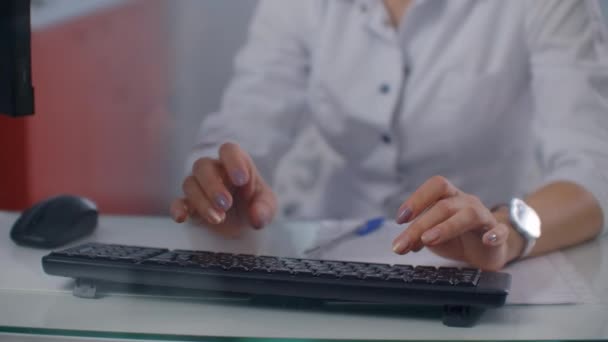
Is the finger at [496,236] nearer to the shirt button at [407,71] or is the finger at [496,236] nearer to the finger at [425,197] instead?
the finger at [425,197]

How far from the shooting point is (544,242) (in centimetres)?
65

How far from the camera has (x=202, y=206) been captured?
24.5 inches

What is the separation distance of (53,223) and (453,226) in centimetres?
35

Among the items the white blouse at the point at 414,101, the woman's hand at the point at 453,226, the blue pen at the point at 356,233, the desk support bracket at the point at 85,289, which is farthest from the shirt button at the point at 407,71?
the desk support bracket at the point at 85,289

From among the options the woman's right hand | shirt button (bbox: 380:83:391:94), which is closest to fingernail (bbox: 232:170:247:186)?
the woman's right hand

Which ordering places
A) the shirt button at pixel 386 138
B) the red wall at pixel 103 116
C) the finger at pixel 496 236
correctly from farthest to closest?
the shirt button at pixel 386 138, the red wall at pixel 103 116, the finger at pixel 496 236

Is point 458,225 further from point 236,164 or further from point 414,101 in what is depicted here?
point 414,101

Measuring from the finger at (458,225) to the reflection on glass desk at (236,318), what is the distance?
6cm

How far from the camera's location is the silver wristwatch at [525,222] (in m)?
0.62

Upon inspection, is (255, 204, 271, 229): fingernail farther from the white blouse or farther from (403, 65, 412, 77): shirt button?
(403, 65, 412, 77): shirt button

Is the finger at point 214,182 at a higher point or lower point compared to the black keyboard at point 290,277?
higher

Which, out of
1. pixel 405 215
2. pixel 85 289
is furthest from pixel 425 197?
pixel 85 289

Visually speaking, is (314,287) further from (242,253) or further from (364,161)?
(364,161)

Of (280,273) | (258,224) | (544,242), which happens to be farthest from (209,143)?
(544,242)
